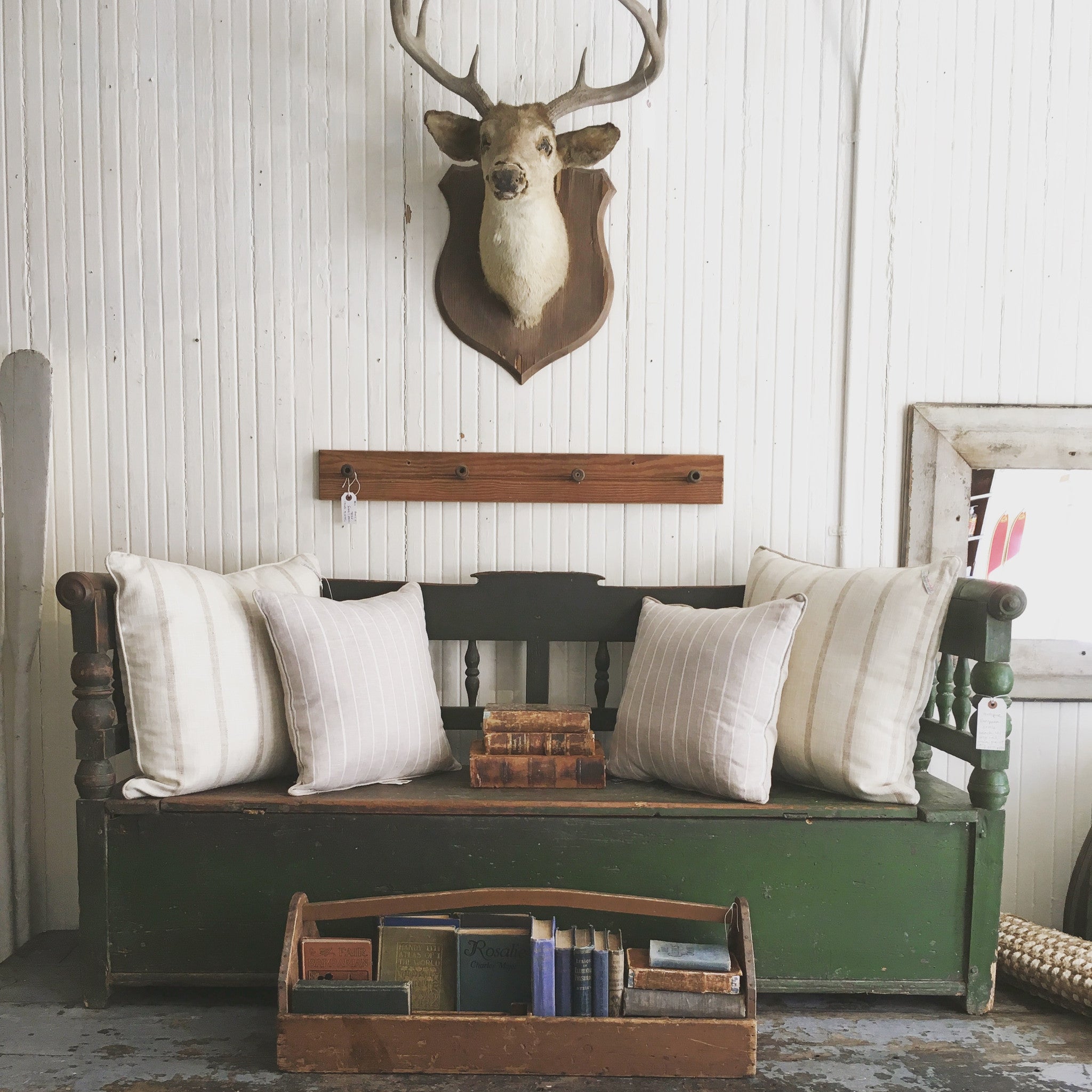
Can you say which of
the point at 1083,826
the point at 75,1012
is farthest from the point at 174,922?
the point at 1083,826

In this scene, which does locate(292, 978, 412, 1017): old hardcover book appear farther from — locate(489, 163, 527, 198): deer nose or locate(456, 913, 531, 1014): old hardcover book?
locate(489, 163, 527, 198): deer nose

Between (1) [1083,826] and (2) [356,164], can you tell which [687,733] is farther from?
(2) [356,164]

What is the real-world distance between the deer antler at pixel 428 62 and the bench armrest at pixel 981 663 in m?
1.58

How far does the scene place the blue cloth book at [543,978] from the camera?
5.09 feet

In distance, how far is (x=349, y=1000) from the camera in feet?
5.07

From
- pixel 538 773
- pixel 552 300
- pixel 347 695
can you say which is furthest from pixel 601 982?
pixel 552 300

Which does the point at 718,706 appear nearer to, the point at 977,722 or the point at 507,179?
the point at 977,722

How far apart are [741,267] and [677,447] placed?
51 centimetres

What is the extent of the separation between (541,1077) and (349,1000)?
368 mm

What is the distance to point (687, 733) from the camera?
1.81 m

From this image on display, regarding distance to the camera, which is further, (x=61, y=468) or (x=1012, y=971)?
(x=61, y=468)

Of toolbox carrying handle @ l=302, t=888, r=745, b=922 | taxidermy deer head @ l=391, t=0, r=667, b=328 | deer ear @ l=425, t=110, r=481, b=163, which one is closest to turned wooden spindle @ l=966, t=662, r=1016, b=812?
toolbox carrying handle @ l=302, t=888, r=745, b=922

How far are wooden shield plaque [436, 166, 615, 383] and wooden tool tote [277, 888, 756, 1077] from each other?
58.6 inches

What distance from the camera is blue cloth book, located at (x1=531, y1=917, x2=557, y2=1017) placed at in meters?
1.55
